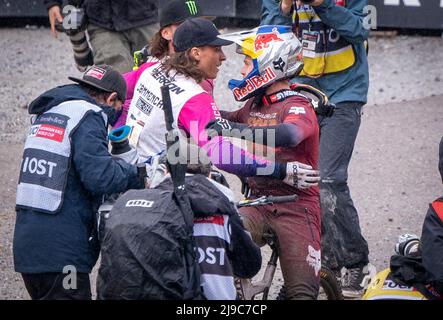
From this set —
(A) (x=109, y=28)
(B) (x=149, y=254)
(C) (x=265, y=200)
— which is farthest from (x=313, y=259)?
(A) (x=109, y=28)

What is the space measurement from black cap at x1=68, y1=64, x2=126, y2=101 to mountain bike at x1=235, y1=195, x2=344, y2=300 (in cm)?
98

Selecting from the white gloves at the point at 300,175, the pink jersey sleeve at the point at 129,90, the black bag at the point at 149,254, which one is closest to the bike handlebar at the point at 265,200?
the white gloves at the point at 300,175

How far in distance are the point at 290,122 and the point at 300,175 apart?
31cm

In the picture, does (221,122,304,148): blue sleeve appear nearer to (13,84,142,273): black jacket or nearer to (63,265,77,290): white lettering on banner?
(13,84,142,273): black jacket

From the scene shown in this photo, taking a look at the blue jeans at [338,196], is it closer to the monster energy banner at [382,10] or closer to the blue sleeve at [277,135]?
the blue sleeve at [277,135]

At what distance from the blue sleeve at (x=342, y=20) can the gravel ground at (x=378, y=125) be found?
1800mm

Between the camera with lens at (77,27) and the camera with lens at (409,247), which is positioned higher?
the camera with lens at (409,247)

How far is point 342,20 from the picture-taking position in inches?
270

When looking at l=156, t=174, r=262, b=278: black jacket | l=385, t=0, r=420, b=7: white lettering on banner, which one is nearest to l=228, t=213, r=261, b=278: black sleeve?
l=156, t=174, r=262, b=278: black jacket

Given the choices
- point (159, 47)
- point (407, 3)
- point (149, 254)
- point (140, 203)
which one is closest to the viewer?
point (149, 254)

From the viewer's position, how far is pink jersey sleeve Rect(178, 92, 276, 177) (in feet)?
17.4

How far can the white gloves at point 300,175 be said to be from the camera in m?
5.49

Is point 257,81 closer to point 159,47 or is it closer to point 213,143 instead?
point 213,143
